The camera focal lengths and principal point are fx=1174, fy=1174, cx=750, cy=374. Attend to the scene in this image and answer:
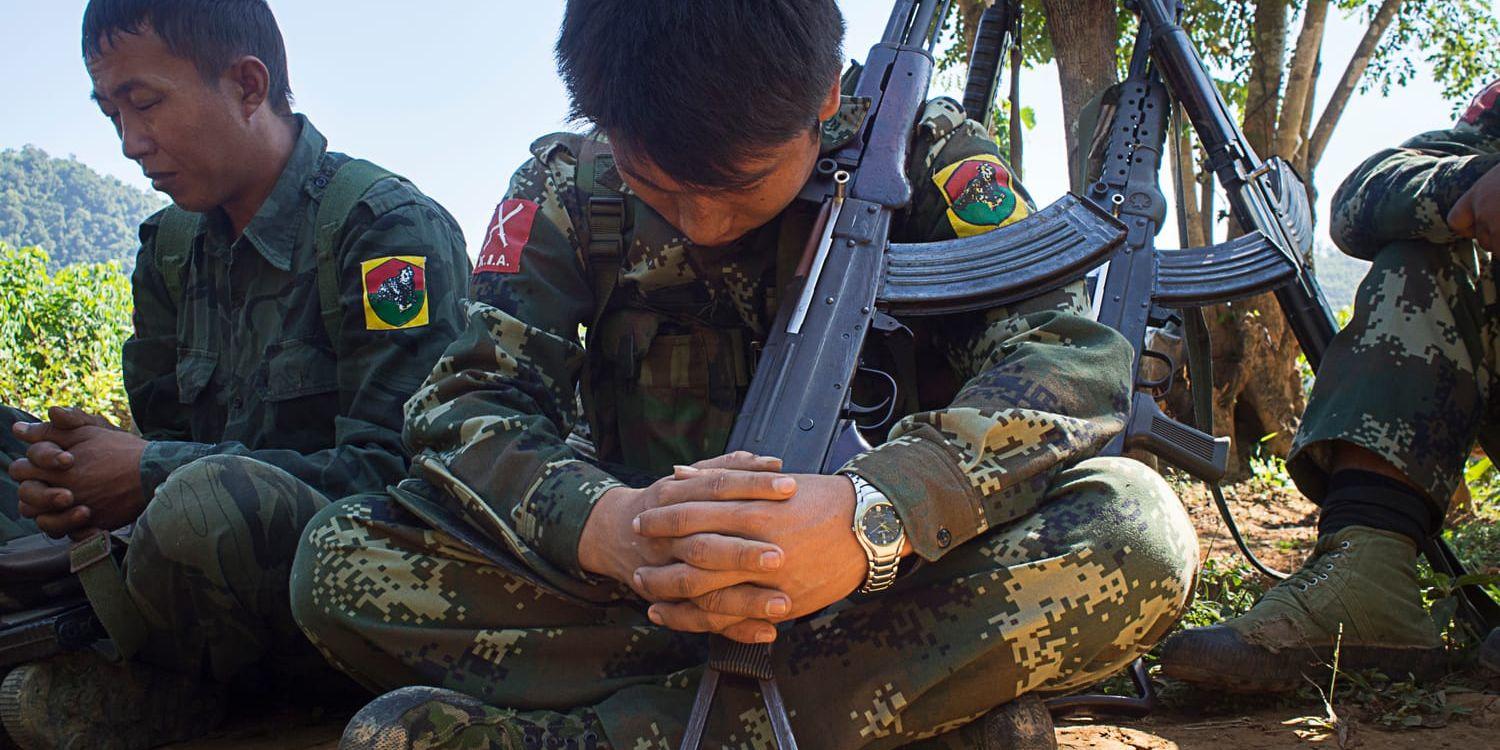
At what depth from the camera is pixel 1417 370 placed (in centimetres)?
279

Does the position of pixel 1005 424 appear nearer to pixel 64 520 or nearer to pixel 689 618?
pixel 689 618

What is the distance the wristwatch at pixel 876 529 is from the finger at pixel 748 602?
0.48ft

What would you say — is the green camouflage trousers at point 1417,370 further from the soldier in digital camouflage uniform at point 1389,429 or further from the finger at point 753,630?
the finger at point 753,630

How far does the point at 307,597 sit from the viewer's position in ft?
6.72

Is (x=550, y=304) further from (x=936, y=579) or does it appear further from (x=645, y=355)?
(x=936, y=579)

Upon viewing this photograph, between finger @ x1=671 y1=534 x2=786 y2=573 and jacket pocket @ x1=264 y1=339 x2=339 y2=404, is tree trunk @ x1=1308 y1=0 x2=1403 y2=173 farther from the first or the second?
finger @ x1=671 y1=534 x2=786 y2=573

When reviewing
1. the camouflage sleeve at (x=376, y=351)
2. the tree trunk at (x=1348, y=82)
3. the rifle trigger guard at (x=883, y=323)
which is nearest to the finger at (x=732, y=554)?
the rifle trigger guard at (x=883, y=323)

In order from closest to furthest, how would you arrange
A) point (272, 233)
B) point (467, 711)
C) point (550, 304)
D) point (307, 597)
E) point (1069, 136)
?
point (467, 711), point (307, 597), point (550, 304), point (272, 233), point (1069, 136)

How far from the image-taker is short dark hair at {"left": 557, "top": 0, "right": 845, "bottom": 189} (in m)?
1.94

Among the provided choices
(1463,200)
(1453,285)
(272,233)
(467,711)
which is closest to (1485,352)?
(1453,285)

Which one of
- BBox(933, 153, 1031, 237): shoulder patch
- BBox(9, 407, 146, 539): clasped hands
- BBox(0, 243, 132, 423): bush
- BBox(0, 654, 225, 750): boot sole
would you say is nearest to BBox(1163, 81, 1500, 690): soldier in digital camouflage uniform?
BBox(933, 153, 1031, 237): shoulder patch

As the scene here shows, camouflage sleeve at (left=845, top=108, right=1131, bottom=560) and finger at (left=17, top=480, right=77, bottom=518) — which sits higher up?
camouflage sleeve at (left=845, top=108, right=1131, bottom=560)

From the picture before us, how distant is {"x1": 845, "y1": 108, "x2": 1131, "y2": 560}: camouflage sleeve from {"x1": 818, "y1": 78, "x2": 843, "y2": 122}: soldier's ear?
1.18 feet

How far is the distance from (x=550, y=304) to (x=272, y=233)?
1.12 meters
